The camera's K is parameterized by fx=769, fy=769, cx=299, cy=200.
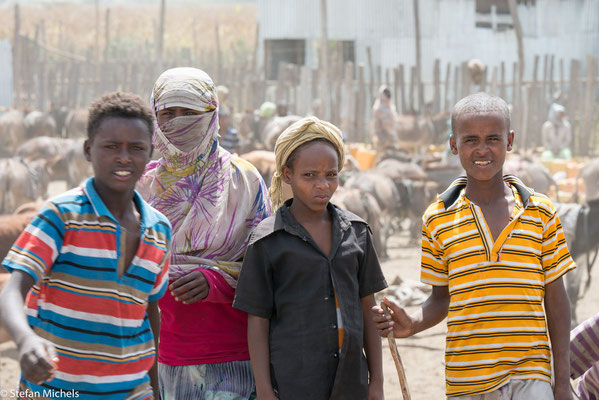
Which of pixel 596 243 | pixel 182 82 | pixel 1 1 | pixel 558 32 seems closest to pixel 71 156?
pixel 596 243

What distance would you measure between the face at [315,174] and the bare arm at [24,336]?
3.31 feet

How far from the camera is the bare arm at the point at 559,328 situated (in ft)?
8.91

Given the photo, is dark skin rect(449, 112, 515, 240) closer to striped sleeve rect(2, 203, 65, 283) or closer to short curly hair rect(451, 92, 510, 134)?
short curly hair rect(451, 92, 510, 134)

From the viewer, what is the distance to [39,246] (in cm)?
221

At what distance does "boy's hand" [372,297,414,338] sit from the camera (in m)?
2.75

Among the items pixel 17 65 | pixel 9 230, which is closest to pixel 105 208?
pixel 9 230

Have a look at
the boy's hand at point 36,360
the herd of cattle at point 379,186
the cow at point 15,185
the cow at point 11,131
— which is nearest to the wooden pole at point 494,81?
the herd of cattle at point 379,186

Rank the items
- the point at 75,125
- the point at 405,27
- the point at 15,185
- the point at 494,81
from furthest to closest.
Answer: the point at 405,27, the point at 75,125, the point at 494,81, the point at 15,185

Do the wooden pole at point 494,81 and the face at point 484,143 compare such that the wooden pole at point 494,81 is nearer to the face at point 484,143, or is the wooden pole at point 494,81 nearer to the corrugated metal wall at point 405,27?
the corrugated metal wall at point 405,27

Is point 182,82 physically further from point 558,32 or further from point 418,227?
point 558,32

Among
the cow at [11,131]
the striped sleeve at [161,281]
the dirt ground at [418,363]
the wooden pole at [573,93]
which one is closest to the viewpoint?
the striped sleeve at [161,281]

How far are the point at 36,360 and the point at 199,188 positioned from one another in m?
1.17

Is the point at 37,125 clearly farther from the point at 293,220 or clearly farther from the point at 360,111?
the point at 293,220

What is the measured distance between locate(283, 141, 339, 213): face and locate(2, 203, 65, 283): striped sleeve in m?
0.88
